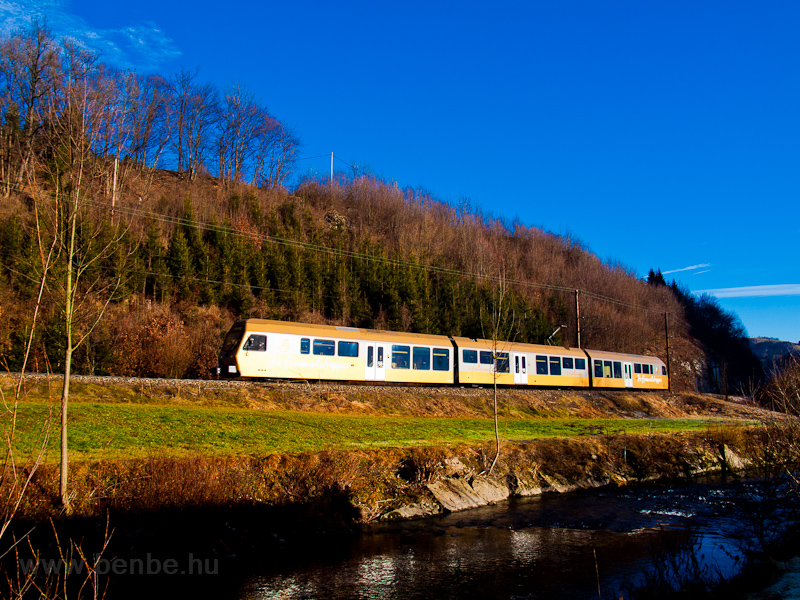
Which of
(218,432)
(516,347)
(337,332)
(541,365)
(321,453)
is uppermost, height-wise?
(337,332)

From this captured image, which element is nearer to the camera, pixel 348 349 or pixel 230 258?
pixel 348 349

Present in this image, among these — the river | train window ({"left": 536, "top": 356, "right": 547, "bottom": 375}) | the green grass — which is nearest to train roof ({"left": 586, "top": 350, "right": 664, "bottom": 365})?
train window ({"left": 536, "top": 356, "right": 547, "bottom": 375})

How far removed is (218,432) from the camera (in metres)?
13.7

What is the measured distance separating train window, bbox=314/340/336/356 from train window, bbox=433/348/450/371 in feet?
19.9

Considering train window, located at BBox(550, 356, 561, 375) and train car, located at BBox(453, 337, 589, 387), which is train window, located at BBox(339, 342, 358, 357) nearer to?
train car, located at BBox(453, 337, 589, 387)

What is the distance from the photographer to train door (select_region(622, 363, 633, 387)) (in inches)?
1499

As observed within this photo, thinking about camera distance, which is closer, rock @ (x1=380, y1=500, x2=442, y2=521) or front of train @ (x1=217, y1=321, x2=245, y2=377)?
rock @ (x1=380, y1=500, x2=442, y2=521)

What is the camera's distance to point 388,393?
23.1 metres

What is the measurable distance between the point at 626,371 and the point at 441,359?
18453mm

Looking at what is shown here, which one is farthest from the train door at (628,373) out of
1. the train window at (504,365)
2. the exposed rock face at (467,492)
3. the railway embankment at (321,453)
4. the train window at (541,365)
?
the exposed rock face at (467,492)

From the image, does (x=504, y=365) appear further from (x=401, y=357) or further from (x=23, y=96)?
(x=23, y=96)

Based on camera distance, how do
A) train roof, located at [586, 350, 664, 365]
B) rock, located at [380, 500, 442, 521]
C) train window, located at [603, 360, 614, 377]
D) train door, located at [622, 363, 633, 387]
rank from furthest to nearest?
1. train door, located at [622, 363, 633, 387]
2. train window, located at [603, 360, 614, 377]
3. train roof, located at [586, 350, 664, 365]
4. rock, located at [380, 500, 442, 521]

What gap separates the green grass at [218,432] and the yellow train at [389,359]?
3479mm

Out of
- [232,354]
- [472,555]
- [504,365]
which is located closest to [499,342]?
[504,365]
